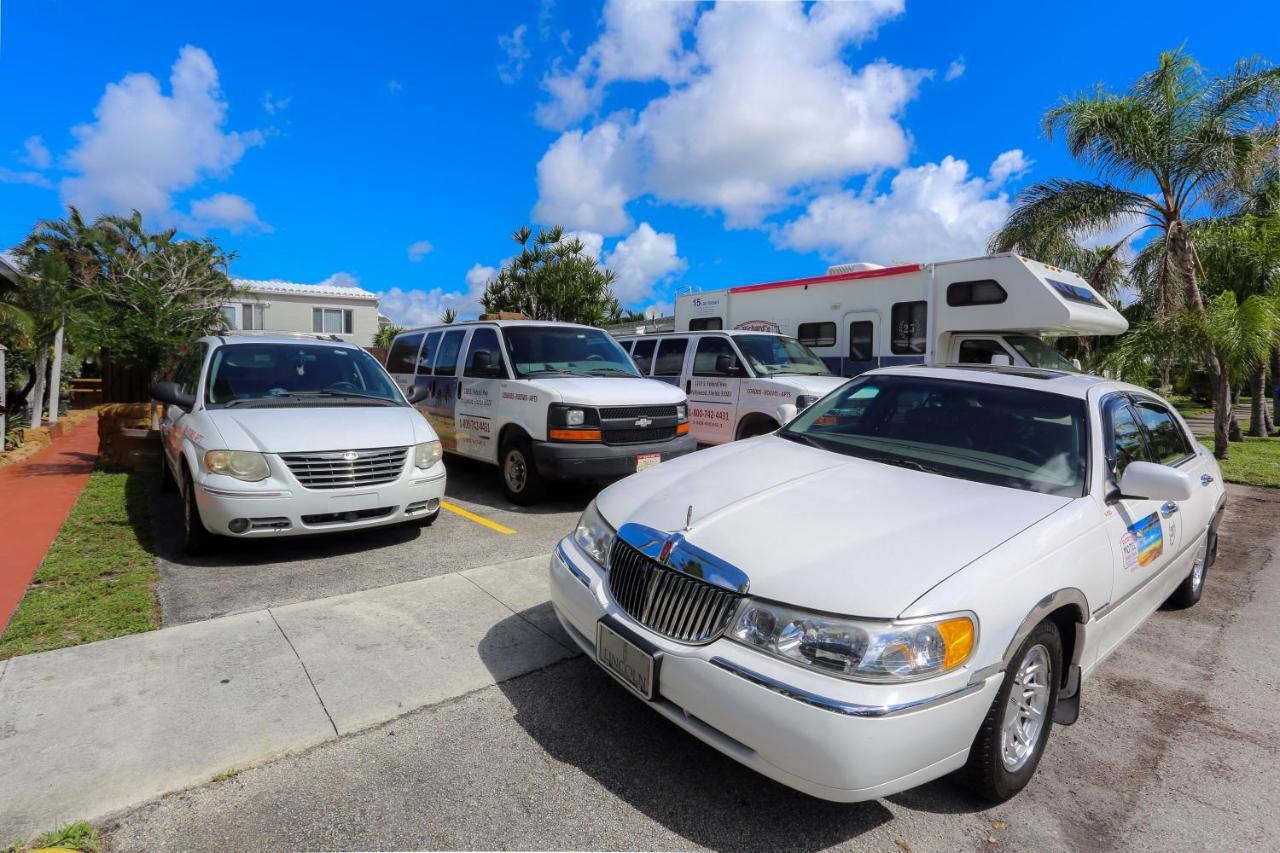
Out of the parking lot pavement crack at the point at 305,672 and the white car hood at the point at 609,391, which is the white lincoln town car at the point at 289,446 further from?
the white car hood at the point at 609,391

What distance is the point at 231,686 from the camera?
338 cm

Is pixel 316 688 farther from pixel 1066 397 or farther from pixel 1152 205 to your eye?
pixel 1152 205

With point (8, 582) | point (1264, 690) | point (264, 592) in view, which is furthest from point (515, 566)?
point (1264, 690)

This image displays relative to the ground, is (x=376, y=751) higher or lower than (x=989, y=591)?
lower

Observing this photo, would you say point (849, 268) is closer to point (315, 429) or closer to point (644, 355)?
point (644, 355)

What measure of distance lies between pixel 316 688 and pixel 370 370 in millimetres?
3909

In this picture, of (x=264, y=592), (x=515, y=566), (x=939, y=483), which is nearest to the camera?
(x=939, y=483)

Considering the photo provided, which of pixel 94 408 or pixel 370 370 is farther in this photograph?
pixel 94 408

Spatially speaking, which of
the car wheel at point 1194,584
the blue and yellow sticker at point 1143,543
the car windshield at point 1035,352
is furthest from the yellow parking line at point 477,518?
the car windshield at point 1035,352

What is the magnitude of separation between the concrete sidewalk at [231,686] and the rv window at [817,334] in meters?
8.24

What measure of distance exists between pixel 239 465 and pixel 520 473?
2.82 m

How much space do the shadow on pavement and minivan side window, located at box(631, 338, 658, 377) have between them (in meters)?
7.54

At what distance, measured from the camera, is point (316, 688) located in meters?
3.38

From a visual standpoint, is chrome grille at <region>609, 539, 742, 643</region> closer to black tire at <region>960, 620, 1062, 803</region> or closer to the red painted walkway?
black tire at <region>960, 620, 1062, 803</region>
